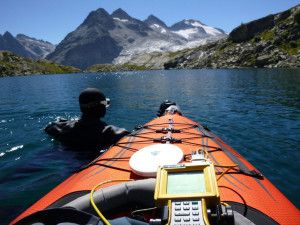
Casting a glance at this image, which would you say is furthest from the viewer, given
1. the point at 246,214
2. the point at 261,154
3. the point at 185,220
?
the point at 261,154

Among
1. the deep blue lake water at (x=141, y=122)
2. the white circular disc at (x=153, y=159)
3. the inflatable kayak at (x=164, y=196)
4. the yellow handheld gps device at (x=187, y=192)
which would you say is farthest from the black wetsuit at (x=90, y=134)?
the yellow handheld gps device at (x=187, y=192)

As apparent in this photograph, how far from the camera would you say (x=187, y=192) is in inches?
127

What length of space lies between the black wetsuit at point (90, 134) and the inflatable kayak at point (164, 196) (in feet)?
5.32

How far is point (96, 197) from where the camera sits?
4.17 meters

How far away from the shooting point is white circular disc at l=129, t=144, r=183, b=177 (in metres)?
4.94

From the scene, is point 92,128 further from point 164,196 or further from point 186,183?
point 164,196

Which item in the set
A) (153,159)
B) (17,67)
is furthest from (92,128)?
(17,67)

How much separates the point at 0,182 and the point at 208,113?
15.4 metres

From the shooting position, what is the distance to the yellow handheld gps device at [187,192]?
2.92 metres

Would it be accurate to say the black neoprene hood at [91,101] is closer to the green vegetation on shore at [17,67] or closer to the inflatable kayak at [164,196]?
the inflatable kayak at [164,196]

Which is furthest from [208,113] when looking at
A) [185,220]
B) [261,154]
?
[185,220]

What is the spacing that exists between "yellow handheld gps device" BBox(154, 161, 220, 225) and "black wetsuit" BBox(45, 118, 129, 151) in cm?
551

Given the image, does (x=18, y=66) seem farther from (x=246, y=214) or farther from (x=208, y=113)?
(x=246, y=214)

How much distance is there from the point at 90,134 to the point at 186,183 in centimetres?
602
